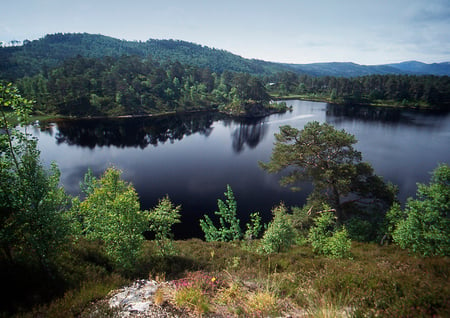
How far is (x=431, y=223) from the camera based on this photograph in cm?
1692

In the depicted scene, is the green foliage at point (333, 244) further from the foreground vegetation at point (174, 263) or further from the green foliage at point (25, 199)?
the green foliage at point (25, 199)

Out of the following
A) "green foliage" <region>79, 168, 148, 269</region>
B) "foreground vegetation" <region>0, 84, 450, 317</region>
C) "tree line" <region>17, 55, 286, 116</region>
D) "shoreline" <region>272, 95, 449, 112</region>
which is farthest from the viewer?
"shoreline" <region>272, 95, 449, 112</region>

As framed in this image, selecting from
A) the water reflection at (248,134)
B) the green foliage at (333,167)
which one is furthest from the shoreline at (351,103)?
the green foliage at (333,167)

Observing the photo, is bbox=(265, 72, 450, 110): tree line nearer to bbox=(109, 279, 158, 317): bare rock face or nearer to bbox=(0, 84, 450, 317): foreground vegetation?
bbox=(0, 84, 450, 317): foreground vegetation

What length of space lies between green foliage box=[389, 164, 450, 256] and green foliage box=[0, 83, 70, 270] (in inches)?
835

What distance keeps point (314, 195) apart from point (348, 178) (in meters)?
4.57

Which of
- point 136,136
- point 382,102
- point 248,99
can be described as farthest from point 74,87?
point 382,102

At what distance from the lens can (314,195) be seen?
2816cm

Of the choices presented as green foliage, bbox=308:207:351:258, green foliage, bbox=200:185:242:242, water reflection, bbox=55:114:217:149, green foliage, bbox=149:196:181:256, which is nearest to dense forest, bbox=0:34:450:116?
water reflection, bbox=55:114:217:149

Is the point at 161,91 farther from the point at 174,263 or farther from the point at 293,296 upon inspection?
the point at 293,296

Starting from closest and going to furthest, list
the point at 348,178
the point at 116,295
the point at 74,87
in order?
1. the point at 116,295
2. the point at 348,178
3. the point at 74,87

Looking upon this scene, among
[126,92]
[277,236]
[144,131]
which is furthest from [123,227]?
[126,92]

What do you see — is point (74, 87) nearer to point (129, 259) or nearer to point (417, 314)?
point (129, 259)

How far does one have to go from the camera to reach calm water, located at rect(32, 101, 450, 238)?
38750mm
